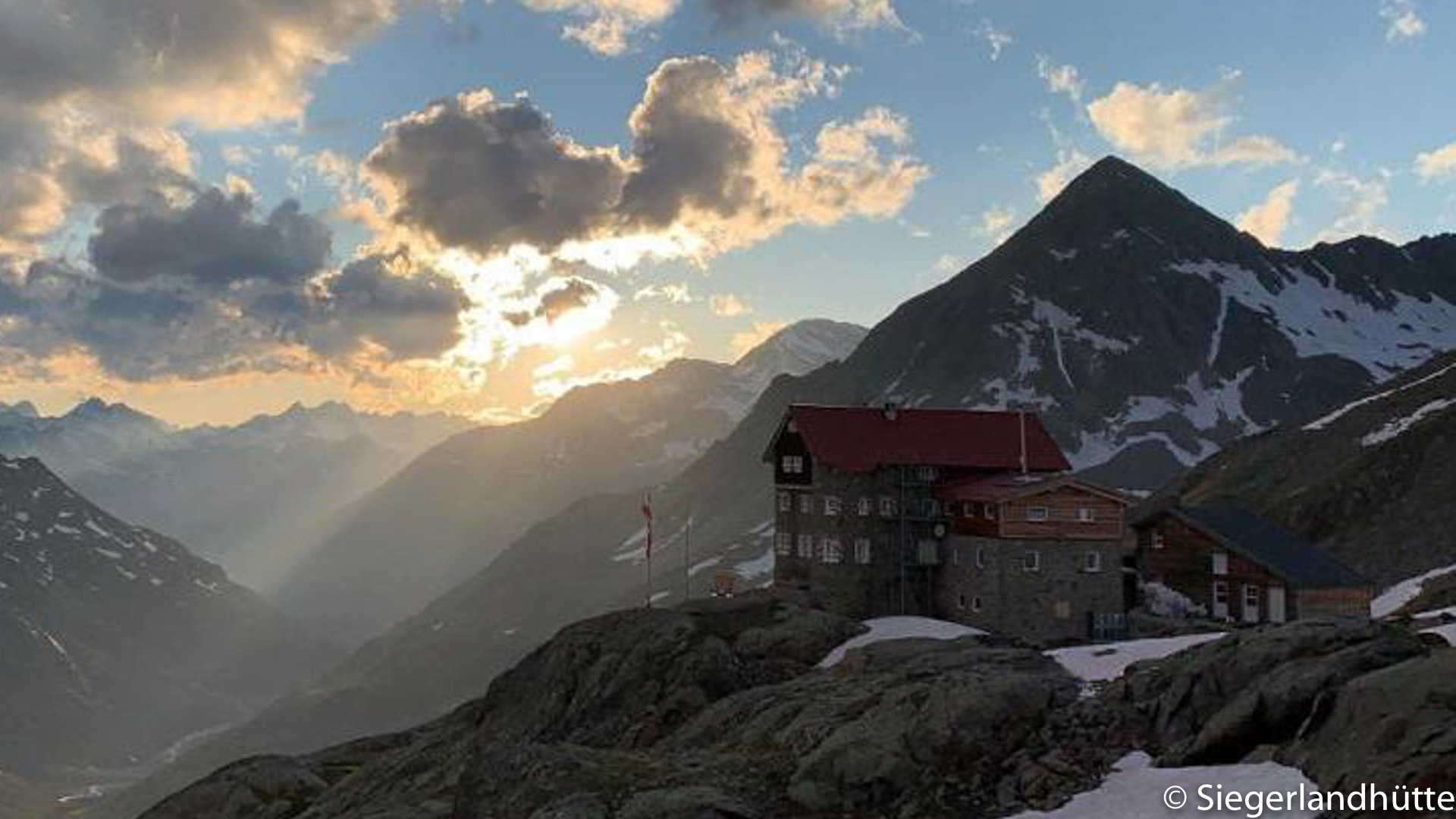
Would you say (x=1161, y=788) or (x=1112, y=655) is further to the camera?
(x=1112, y=655)

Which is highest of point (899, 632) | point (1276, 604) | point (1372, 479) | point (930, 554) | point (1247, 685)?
point (1372, 479)

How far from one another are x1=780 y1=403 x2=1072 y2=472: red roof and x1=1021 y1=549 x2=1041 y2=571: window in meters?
10.4

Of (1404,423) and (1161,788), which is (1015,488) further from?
(1404,423)

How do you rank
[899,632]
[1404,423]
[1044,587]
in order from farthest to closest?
[1404,423], [1044,587], [899,632]

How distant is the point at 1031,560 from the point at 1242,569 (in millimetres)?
21679

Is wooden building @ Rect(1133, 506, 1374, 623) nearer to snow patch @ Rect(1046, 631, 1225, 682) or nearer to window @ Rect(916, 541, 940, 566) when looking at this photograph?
window @ Rect(916, 541, 940, 566)

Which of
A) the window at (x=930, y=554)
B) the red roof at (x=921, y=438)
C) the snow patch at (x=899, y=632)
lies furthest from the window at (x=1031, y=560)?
the red roof at (x=921, y=438)

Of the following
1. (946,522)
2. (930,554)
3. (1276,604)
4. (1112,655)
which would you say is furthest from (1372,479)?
(1112,655)

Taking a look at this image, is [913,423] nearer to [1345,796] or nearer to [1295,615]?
[1295,615]

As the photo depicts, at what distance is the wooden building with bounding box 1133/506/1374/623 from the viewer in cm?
7731

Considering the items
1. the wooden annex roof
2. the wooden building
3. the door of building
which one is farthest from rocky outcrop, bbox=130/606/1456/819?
the wooden annex roof

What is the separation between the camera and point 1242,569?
79.8 m

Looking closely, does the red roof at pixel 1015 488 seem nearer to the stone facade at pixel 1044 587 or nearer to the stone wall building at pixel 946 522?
the stone wall building at pixel 946 522

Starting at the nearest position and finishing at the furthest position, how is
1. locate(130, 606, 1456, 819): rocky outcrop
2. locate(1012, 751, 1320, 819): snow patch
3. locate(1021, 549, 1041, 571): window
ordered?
locate(1012, 751, 1320, 819): snow patch < locate(130, 606, 1456, 819): rocky outcrop < locate(1021, 549, 1041, 571): window
